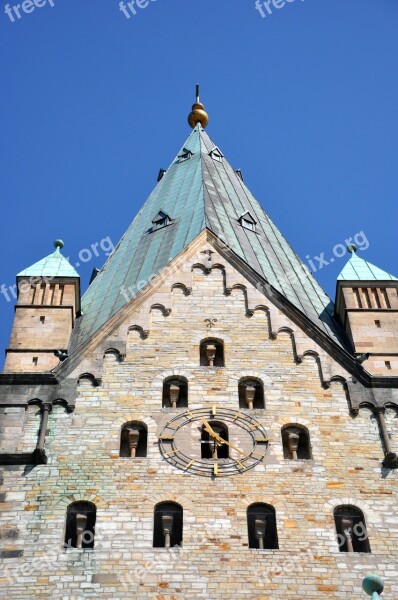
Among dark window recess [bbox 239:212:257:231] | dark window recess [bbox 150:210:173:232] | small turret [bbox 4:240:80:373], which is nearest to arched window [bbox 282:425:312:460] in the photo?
small turret [bbox 4:240:80:373]

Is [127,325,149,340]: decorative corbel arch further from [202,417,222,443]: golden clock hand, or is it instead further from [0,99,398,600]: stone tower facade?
[202,417,222,443]: golden clock hand

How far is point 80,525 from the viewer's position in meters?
18.6

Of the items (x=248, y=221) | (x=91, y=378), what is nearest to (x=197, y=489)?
(x=91, y=378)

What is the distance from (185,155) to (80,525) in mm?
20033

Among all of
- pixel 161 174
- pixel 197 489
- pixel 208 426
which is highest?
pixel 161 174

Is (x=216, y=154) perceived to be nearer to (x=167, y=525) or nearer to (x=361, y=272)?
(x=361, y=272)

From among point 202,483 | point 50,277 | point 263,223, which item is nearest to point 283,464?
point 202,483

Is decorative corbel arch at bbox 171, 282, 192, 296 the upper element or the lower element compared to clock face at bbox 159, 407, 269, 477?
upper

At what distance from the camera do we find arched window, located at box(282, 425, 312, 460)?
794 inches

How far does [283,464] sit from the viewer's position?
19844 millimetres

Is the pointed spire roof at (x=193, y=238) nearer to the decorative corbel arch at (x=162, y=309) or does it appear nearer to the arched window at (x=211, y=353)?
the decorative corbel arch at (x=162, y=309)

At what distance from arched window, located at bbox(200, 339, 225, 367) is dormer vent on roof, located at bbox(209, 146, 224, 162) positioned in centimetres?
1437

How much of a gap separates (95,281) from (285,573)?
41.1 ft

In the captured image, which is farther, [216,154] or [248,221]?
[216,154]
